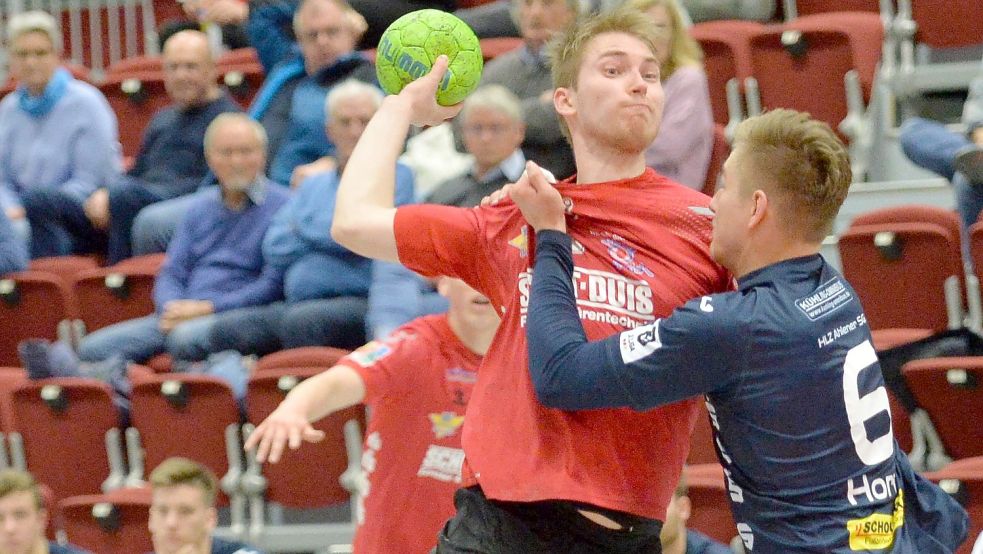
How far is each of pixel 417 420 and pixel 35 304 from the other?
3.30m

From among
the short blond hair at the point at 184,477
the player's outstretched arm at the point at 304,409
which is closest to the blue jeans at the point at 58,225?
the short blond hair at the point at 184,477

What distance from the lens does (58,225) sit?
818 cm

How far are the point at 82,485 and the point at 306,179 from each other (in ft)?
5.15

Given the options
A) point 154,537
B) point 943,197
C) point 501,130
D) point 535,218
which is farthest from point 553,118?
point 535,218

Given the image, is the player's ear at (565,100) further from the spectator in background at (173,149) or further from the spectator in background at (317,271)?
the spectator in background at (173,149)

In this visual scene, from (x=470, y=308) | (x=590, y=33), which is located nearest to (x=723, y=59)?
(x=470, y=308)

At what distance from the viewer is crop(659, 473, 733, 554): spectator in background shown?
185 inches

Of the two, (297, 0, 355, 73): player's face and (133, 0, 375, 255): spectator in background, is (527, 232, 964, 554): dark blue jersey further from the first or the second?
(297, 0, 355, 73): player's face

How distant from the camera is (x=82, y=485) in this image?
268 inches

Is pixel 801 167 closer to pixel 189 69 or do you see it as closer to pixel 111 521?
pixel 111 521

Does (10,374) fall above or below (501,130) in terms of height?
below

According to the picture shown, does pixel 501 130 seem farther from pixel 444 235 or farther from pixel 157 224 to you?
pixel 444 235

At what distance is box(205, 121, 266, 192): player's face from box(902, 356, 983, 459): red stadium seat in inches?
120

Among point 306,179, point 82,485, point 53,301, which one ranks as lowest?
point 82,485
